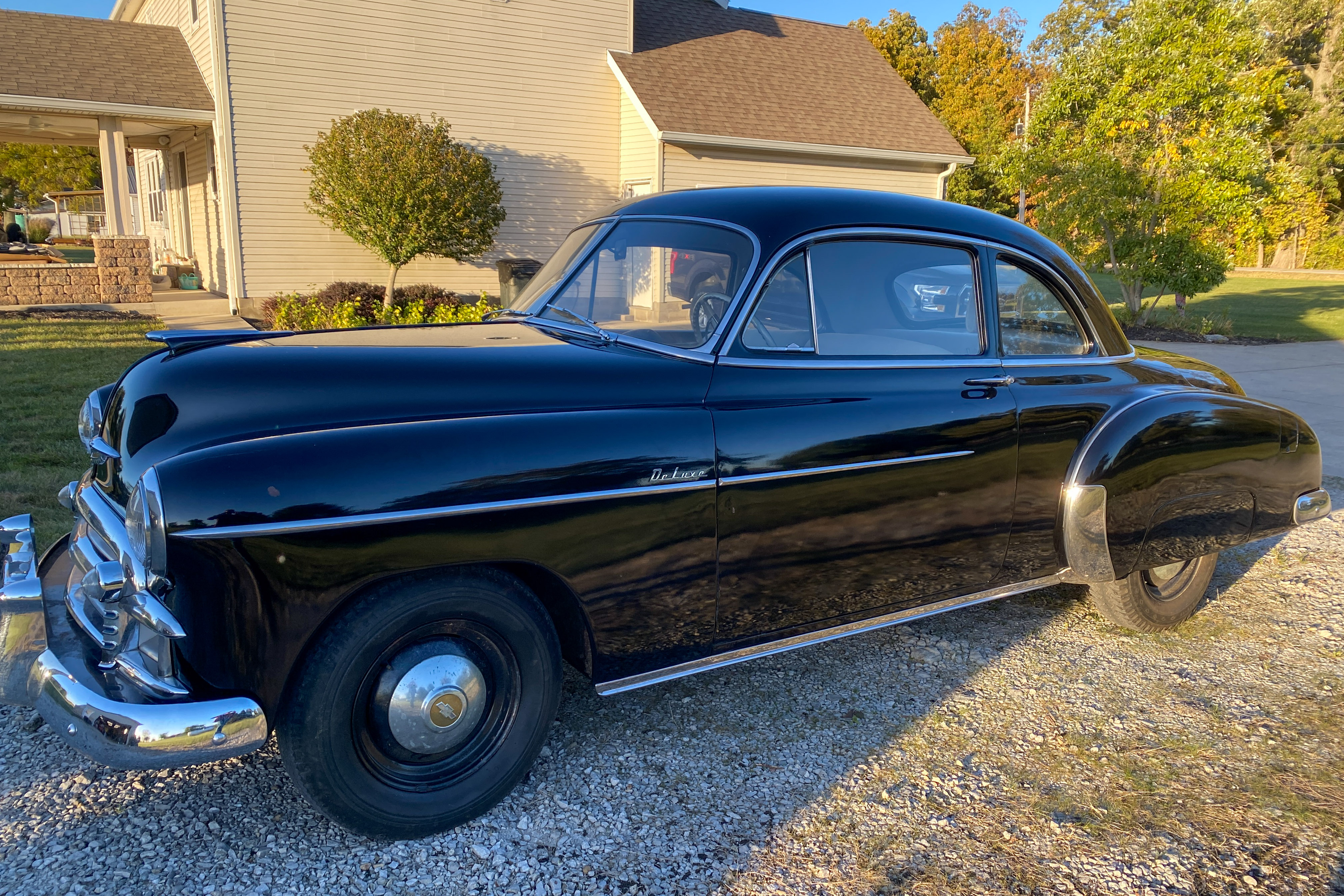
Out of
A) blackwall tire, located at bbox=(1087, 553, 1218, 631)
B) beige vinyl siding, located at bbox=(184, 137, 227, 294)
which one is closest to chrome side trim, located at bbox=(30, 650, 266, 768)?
blackwall tire, located at bbox=(1087, 553, 1218, 631)

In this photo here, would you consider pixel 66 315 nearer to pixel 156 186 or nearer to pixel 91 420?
pixel 156 186

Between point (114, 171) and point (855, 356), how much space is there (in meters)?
14.3

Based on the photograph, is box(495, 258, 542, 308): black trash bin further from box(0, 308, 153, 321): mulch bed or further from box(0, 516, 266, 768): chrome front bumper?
box(0, 516, 266, 768): chrome front bumper

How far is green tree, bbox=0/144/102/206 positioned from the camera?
3344cm

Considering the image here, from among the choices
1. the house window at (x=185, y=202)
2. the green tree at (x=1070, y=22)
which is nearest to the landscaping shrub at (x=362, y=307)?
the house window at (x=185, y=202)

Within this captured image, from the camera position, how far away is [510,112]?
1481cm

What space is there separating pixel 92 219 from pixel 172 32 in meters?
32.5

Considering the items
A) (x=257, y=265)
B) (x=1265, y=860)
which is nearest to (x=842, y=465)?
(x=1265, y=860)

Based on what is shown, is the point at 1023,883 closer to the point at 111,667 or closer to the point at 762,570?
the point at 762,570

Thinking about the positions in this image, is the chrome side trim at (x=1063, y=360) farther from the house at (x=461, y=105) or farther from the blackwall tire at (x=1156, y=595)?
the house at (x=461, y=105)

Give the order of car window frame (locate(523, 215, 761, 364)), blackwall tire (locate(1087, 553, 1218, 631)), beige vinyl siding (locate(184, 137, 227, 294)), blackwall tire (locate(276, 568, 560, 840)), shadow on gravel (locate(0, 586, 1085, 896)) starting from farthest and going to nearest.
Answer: beige vinyl siding (locate(184, 137, 227, 294))
blackwall tire (locate(1087, 553, 1218, 631))
car window frame (locate(523, 215, 761, 364))
shadow on gravel (locate(0, 586, 1085, 896))
blackwall tire (locate(276, 568, 560, 840))

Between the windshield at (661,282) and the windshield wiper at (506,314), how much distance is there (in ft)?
0.36

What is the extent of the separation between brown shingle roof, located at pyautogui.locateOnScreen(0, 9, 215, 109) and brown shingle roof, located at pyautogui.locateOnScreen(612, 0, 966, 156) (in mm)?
6890

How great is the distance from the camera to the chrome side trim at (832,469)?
2740 mm
